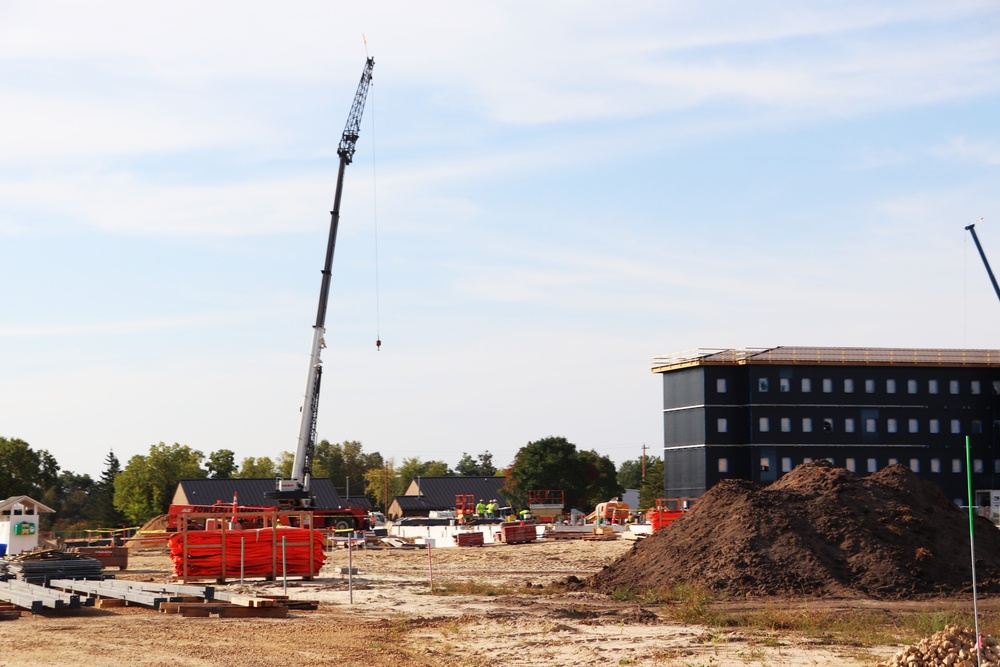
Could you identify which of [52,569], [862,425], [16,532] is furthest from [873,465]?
[52,569]

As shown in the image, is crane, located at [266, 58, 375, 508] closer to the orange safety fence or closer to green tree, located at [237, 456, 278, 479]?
the orange safety fence

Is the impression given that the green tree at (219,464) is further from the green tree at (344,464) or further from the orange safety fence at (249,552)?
the orange safety fence at (249,552)

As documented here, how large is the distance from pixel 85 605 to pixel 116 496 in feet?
294

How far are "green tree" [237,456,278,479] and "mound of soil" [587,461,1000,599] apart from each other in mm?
121623

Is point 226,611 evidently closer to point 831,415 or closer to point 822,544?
point 822,544

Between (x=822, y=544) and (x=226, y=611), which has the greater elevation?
(x=822, y=544)

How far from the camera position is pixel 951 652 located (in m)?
13.9

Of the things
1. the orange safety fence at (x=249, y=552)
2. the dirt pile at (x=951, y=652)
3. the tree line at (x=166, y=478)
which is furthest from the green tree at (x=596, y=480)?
the dirt pile at (x=951, y=652)

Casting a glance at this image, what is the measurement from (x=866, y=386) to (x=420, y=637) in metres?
77.4

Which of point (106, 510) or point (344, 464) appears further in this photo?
point (344, 464)

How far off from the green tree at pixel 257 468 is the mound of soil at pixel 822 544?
399 ft

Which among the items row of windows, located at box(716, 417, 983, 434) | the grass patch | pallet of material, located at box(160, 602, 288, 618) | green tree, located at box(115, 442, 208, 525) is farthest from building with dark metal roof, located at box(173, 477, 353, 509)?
pallet of material, located at box(160, 602, 288, 618)

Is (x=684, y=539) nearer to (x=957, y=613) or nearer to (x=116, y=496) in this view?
(x=957, y=613)

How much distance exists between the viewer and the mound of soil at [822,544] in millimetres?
26672
